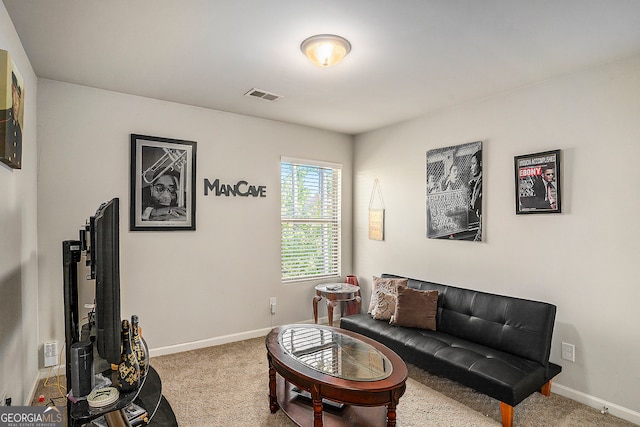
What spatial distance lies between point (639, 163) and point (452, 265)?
5.68 feet

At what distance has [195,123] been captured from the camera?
12.3 feet

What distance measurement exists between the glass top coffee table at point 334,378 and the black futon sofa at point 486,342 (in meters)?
0.51

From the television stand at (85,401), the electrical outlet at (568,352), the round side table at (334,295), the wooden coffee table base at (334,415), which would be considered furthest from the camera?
the round side table at (334,295)

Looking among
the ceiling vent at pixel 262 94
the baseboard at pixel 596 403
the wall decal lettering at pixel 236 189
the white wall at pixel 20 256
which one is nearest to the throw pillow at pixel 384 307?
the baseboard at pixel 596 403

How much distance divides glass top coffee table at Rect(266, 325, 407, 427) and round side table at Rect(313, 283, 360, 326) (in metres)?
1.17

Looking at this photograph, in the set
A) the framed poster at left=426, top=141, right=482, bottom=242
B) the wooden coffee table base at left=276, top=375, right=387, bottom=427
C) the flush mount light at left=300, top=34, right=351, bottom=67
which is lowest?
the wooden coffee table base at left=276, top=375, right=387, bottom=427

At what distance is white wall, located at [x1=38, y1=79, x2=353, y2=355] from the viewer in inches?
120

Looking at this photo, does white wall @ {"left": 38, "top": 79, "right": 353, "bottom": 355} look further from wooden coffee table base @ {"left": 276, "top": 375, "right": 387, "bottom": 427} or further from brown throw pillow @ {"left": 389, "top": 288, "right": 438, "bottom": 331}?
wooden coffee table base @ {"left": 276, "top": 375, "right": 387, "bottom": 427}

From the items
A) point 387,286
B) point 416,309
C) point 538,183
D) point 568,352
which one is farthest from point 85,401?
point 538,183

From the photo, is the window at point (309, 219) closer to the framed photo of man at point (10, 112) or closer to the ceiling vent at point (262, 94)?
the ceiling vent at point (262, 94)

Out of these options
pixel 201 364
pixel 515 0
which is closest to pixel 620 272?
pixel 515 0

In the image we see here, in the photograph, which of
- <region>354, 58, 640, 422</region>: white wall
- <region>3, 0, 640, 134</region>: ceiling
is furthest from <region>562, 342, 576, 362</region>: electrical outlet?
<region>3, 0, 640, 134</region>: ceiling

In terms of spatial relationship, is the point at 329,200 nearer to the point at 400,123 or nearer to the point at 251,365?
the point at 400,123

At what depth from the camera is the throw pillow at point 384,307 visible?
3527 mm
